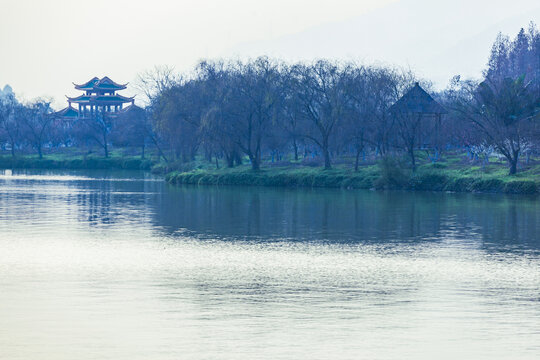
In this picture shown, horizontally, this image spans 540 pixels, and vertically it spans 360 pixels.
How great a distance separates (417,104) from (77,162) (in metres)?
55.4

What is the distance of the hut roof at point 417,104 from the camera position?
244 ft

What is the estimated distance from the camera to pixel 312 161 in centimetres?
8106

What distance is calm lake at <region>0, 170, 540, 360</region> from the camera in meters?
15.7

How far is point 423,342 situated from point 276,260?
1095 centimetres

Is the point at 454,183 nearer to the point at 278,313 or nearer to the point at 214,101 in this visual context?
the point at 214,101

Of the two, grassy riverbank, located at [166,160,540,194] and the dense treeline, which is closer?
grassy riverbank, located at [166,160,540,194]

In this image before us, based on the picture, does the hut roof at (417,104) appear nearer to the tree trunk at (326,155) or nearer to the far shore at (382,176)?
the far shore at (382,176)

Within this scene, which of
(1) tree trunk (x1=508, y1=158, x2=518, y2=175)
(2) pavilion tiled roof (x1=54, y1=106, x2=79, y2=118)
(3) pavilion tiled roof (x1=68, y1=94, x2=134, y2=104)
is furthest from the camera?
(3) pavilion tiled roof (x1=68, y1=94, x2=134, y2=104)

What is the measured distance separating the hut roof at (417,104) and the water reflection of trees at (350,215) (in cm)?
1469

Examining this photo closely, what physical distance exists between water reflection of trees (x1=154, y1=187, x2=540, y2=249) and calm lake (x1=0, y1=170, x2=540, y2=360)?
190 millimetres

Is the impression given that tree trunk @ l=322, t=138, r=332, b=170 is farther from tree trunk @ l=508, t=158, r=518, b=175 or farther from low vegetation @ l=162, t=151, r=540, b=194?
tree trunk @ l=508, t=158, r=518, b=175

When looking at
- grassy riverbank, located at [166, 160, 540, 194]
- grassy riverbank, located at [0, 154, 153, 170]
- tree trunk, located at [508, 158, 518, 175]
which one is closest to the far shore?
grassy riverbank, located at [166, 160, 540, 194]

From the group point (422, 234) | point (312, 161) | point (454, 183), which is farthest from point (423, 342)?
point (312, 161)

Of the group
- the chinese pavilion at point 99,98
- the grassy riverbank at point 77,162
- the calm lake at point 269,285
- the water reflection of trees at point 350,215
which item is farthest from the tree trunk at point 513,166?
the chinese pavilion at point 99,98
